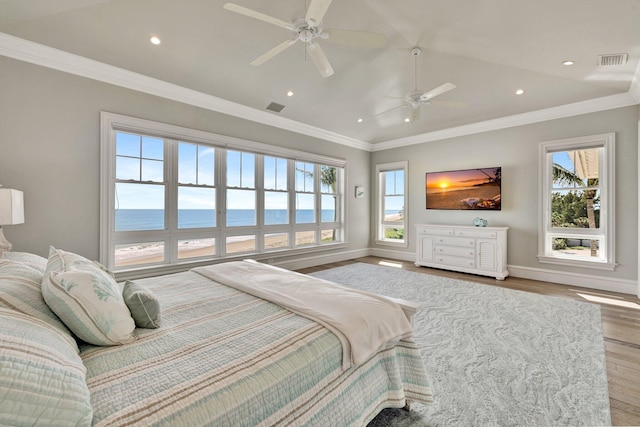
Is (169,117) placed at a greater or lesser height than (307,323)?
greater

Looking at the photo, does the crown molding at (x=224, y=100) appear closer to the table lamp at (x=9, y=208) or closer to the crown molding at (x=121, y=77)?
the crown molding at (x=121, y=77)

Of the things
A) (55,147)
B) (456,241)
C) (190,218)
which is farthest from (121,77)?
(456,241)

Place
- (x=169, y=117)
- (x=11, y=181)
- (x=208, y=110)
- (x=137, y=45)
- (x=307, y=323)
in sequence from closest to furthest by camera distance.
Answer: (x=307, y=323) → (x=11, y=181) → (x=137, y=45) → (x=169, y=117) → (x=208, y=110)

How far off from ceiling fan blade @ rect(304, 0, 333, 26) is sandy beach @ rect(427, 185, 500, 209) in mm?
4474

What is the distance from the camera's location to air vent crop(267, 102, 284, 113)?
14.9ft

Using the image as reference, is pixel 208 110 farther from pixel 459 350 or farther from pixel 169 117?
pixel 459 350

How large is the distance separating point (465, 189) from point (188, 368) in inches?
224

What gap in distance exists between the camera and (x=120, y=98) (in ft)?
11.3

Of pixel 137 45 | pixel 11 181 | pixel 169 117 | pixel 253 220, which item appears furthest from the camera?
pixel 253 220

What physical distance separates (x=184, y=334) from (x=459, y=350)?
7.24 ft

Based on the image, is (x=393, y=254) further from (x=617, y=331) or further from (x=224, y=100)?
(x=224, y=100)

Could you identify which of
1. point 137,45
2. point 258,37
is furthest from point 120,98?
point 258,37

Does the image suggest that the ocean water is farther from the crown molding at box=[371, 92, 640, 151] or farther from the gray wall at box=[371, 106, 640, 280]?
the crown molding at box=[371, 92, 640, 151]

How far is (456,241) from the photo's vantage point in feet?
17.1
